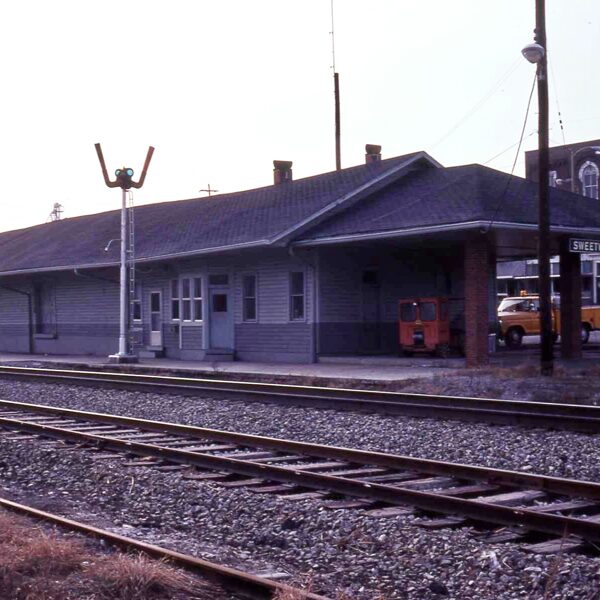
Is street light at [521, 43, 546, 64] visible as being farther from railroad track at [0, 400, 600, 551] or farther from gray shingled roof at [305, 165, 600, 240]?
railroad track at [0, 400, 600, 551]

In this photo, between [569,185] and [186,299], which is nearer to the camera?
[186,299]

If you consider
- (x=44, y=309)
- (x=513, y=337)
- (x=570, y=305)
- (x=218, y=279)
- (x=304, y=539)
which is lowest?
(x=304, y=539)

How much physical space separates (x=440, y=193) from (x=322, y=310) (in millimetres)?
4366

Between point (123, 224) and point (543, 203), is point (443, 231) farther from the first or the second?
point (123, 224)

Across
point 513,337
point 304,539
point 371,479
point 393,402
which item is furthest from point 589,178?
point 304,539

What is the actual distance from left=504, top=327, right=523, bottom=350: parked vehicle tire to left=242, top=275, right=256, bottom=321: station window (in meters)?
10.3

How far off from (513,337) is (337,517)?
27332 millimetres

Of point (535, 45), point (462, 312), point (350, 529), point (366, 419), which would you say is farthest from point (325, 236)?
point (350, 529)

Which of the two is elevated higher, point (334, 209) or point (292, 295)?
point (334, 209)

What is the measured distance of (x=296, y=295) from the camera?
26.7m

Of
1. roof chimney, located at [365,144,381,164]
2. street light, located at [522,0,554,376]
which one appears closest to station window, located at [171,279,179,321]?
roof chimney, located at [365,144,381,164]

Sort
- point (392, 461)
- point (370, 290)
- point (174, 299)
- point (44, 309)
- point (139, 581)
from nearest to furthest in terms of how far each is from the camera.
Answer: point (139, 581) → point (392, 461) → point (370, 290) → point (174, 299) → point (44, 309)

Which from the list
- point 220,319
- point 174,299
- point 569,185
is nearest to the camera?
point 220,319

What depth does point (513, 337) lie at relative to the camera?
3431 cm
